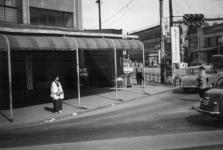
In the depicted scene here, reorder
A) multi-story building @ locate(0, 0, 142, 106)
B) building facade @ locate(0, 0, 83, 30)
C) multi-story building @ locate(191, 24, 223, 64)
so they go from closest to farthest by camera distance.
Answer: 1. multi-story building @ locate(0, 0, 142, 106)
2. building facade @ locate(0, 0, 83, 30)
3. multi-story building @ locate(191, 24, 223, 64)

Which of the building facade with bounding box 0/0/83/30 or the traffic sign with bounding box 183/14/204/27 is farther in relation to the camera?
the traffic sign with bounding box 183/14/204/27

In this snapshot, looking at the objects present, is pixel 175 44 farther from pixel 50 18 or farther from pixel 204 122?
pixel 204 122

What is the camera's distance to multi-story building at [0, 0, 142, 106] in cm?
1811

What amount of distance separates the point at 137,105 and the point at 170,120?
18.4ft

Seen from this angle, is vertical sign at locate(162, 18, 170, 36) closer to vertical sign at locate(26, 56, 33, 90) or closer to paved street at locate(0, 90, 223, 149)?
vertical sign at locate(26, 56, 33, 90)

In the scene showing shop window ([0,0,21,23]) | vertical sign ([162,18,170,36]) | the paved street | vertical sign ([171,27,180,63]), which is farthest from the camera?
vertical sign ([162,18,170,36])

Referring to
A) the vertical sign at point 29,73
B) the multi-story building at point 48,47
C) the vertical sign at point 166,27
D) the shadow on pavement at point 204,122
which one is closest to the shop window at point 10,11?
the multi-story building at point 48,47

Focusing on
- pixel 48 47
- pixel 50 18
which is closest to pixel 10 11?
pixel 50 18

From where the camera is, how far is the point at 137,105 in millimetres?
19062

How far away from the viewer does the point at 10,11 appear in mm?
23891

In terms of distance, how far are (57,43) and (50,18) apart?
9441 mm

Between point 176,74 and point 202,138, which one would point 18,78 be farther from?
point 202,138

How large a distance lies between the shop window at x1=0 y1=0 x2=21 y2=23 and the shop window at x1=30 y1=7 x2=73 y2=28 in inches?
47.0

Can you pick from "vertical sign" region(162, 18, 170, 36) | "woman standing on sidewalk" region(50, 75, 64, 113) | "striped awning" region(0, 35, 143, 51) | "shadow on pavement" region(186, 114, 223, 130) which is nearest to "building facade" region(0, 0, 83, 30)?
"striped awning" region(0, 35, 143, 51)
